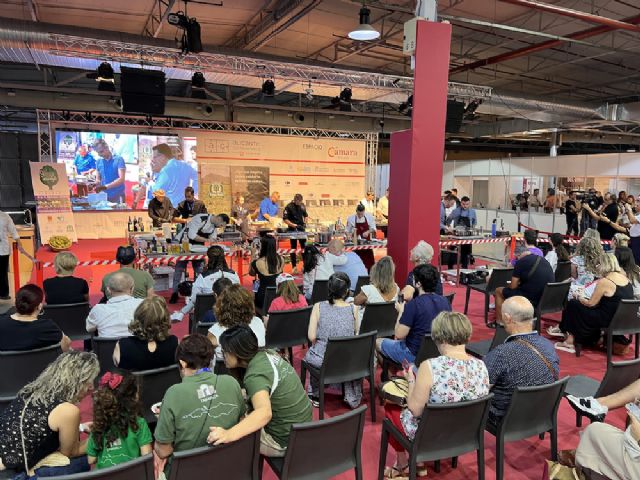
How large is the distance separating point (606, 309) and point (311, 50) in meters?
9.29

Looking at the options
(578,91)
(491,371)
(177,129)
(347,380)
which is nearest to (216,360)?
(347,380)

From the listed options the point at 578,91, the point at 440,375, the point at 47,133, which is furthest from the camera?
the point at 578,91

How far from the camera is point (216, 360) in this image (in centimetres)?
302

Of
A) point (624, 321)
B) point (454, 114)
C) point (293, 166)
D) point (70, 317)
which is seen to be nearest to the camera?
point (70, 317)

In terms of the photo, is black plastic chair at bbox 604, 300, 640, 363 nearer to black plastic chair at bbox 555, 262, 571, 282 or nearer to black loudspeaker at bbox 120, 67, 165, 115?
black plastic chair at bbox 555, 262, 571, 282

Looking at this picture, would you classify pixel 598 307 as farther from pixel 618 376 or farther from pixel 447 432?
pixel 447 432

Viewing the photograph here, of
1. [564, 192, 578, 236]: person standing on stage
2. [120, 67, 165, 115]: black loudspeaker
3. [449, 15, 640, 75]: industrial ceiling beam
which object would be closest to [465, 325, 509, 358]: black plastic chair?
[449, 15, 640, 75]: industrial ceiling beam

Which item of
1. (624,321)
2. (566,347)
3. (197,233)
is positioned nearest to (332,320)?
(624,321)

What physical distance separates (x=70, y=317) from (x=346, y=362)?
8.17 ft

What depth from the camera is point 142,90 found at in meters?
8.91

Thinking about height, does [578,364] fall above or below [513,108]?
below

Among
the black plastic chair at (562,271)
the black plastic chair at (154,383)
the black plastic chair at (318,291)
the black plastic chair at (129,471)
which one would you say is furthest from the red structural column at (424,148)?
the black plastic chair at (129,471)

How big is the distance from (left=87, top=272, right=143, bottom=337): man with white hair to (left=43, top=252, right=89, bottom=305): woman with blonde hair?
33.4 inches

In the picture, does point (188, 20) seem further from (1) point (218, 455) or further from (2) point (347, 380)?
(1) point (218, 455)
